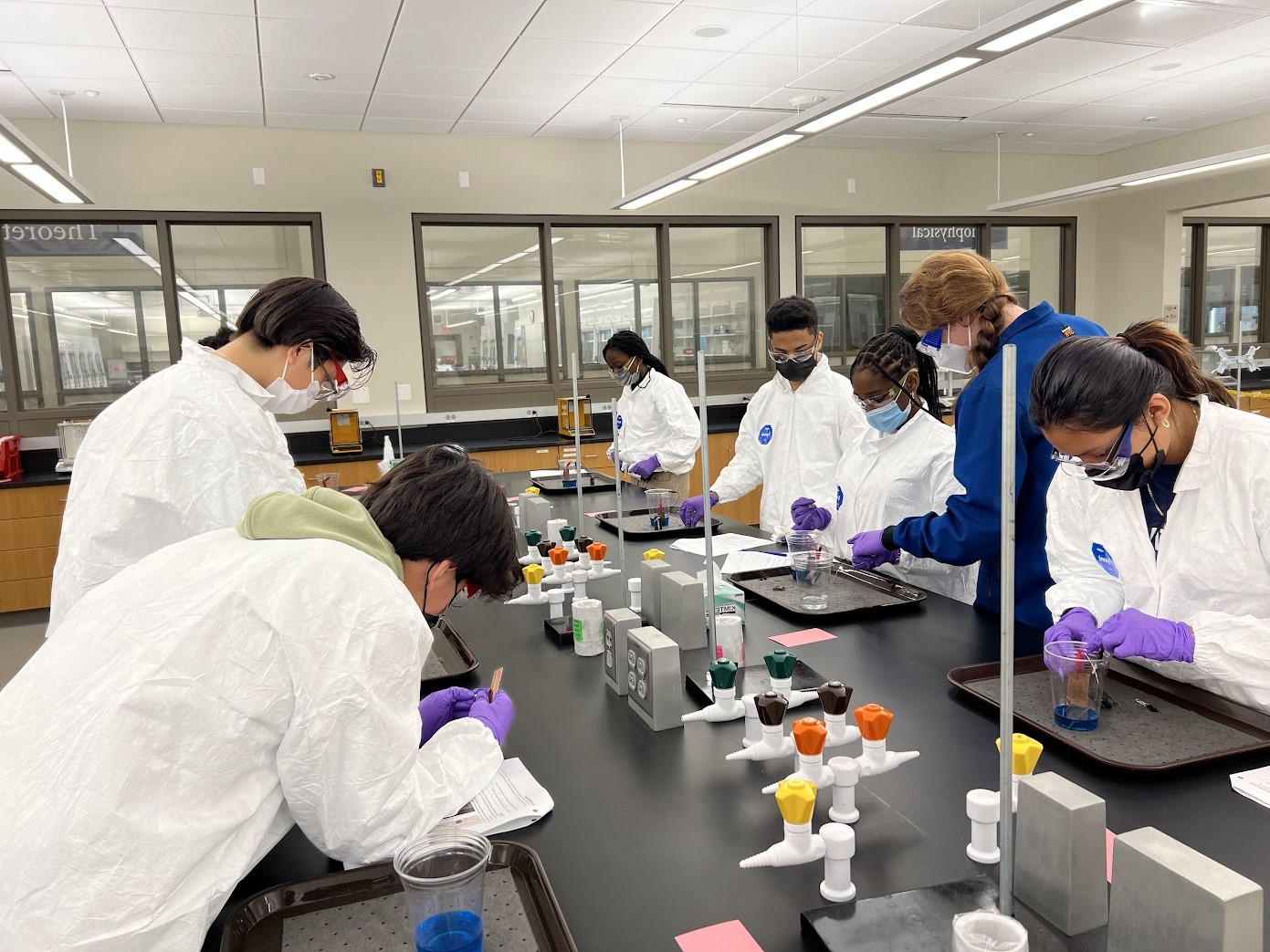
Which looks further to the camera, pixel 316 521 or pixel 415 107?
pixel 415 107

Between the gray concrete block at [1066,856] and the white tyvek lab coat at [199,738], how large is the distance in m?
0.70

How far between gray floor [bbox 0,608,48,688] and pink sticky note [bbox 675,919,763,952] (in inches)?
165

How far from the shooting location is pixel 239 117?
17.0 feet

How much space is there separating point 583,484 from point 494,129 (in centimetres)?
302

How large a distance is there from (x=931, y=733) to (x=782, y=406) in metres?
2.19

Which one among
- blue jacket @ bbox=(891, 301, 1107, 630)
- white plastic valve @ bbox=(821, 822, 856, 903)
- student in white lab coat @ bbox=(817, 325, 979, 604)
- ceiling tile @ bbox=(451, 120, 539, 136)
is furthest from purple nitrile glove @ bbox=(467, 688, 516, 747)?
ceiling tile @ bbox=(451, 120, 539, 136)

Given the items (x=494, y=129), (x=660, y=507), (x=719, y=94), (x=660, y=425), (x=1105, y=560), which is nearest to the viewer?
(x=1105, y=560)

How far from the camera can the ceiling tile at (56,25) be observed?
135 inches

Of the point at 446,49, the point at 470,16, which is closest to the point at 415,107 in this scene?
the point at 446,49

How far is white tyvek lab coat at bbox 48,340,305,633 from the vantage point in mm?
1825

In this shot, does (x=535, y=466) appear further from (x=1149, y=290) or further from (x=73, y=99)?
(x=1149, y=290)

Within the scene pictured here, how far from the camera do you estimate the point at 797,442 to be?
3.37 meters

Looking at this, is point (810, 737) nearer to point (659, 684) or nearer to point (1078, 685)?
point (659, 684)

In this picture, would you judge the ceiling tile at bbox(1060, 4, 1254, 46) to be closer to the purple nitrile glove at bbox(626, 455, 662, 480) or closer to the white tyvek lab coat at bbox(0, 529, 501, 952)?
the purple nitrile glove at bbox(626, 455, 662, 480)
